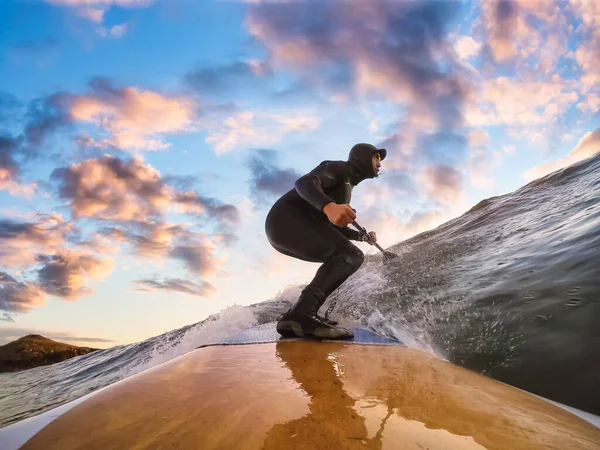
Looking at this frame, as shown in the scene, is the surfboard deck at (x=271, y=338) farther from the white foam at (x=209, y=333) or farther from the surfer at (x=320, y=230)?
the white foam at (x=209, y=333)

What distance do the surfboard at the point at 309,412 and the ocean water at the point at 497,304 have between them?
1.50 feet

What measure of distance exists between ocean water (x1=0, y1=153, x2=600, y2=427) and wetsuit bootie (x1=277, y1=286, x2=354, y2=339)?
0.82 meters

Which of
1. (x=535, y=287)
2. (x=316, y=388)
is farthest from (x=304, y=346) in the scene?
(x=535, y=287)

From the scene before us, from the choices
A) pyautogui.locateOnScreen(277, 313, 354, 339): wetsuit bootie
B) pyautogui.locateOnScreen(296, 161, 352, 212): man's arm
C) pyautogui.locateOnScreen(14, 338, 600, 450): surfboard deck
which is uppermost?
pyautogui.locateOnScreen(296, 161, 352, 212): man's arm

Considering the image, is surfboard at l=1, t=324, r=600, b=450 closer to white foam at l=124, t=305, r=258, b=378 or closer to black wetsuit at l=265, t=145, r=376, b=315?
black wetsuit at l=265, t=145, r=376, b=315

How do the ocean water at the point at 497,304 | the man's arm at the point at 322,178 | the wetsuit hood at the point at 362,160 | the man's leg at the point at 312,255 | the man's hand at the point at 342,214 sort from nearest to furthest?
1. the ocean water at the point at 497,304
2. the man's hand at the point at 342,214
3. the man's leg at the point at 312,255
4. the man's arm at the point at 322,178
5. the wetsuit hood at the point at 362,160

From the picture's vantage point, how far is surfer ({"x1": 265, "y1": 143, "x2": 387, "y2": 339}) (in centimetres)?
314

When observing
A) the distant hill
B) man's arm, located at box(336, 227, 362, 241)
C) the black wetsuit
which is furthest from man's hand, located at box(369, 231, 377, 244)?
the distant hill

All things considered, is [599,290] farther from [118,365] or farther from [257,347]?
[118,365]

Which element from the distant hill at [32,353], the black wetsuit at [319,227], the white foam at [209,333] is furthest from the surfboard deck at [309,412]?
the distant hill at [32,353]

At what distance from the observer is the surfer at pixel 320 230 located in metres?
3.14

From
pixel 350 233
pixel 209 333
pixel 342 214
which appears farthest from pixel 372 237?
pixel 209 333

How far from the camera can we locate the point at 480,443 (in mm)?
1313

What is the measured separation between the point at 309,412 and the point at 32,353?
39.9 feet
